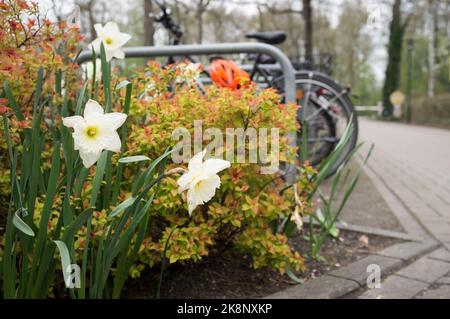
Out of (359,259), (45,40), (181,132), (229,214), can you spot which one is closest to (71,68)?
(45,40)

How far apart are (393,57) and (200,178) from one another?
83.2ft

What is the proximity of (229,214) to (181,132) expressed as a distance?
35 cm

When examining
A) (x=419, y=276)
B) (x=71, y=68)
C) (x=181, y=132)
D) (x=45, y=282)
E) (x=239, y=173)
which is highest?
(x=71, y=68)

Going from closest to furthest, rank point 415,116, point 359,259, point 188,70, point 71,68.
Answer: point 71,68 → point 188,70 → point 359,259 → point 415,116

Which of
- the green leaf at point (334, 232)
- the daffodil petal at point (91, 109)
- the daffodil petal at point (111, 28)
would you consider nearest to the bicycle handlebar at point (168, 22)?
the green leaf at point (334, 232)

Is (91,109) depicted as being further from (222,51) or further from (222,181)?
(222,51)

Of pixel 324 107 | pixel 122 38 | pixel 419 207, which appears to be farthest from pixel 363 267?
pixel 324 107

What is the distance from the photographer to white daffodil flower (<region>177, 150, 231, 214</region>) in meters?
1.37

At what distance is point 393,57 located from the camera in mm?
24969

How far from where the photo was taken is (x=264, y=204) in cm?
204

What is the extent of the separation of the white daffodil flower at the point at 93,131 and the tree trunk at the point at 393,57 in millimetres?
23629

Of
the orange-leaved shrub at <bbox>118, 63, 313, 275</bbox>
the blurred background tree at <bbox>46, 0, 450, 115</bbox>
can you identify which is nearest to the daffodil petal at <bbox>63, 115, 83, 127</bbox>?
the orange-leaved shrub at <bbox>118, 63, 313, 275</bbox>

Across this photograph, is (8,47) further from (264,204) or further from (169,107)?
(264,204)

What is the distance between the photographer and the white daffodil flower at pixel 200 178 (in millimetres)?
1368
